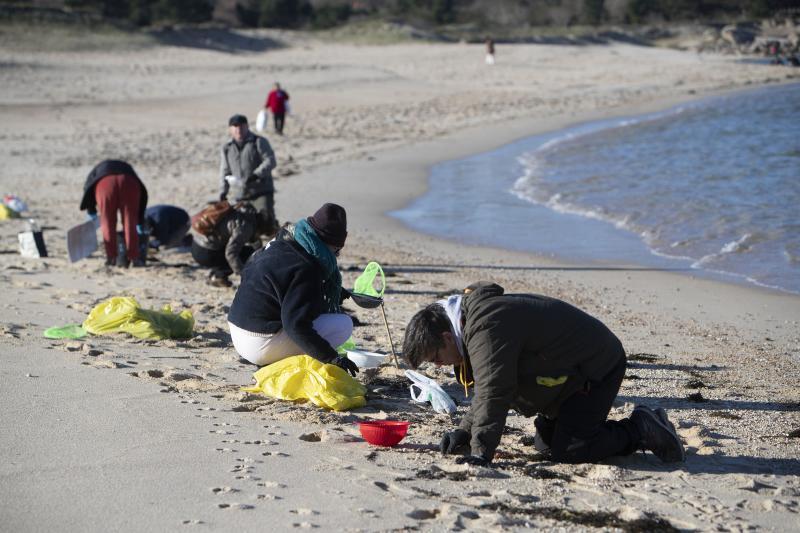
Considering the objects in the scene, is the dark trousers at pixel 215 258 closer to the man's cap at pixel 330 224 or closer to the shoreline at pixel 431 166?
the shoreline at pixel 431 166

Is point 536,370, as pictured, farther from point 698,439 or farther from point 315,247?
point 315,247

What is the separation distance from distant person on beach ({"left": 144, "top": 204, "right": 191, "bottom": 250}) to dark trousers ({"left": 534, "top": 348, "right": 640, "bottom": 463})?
727cm

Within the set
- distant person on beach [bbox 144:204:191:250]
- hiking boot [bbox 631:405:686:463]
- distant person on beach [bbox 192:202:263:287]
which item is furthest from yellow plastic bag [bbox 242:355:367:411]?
distant person on beach [bbox 144:204:191:250]

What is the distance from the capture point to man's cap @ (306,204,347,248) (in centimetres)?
568

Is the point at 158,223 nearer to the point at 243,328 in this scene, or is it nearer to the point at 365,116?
the point at 243,328

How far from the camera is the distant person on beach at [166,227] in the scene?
36.9ft

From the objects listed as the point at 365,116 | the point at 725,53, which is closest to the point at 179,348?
the point at 365,116

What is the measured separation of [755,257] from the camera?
450 inches

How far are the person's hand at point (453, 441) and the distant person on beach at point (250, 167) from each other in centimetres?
536

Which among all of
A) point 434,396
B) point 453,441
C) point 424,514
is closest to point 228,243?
point 434,396

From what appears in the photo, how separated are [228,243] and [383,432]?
477 centimetres

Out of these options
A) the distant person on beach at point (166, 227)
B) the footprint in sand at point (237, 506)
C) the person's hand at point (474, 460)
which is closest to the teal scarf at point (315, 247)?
→ the person's hand at point (474, 460)

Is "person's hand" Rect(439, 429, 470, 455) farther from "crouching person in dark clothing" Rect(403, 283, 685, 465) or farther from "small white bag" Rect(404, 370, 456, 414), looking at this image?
"small white bag" Rect(404, 370, 456, 414)

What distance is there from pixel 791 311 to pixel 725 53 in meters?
52.5
